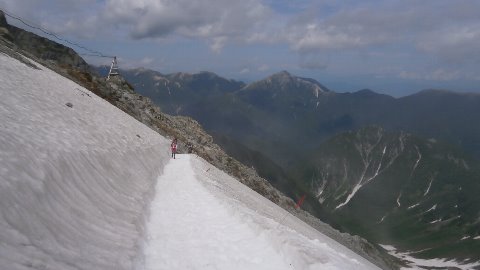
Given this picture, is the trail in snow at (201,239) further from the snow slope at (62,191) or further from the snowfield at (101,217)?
the snow slope at (62,191)

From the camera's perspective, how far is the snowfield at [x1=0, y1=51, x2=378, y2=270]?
947 cm

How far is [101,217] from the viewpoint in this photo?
42.5 ft

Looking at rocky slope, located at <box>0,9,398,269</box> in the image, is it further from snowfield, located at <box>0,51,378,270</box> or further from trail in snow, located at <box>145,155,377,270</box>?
trail in snow, located at <box>145,155,377,270</box>

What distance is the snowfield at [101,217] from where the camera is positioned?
31.1 ft

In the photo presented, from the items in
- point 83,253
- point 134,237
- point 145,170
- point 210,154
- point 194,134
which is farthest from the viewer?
point 194,134

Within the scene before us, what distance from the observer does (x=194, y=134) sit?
71125 mm

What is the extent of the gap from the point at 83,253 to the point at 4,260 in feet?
8.41

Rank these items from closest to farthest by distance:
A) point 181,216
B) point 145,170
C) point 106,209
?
1. point 106,209
2. point 181,216
3. point 145,170

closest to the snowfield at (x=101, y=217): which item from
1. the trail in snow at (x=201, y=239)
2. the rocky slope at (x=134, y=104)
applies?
the trail in snow at (x=201, y=239)

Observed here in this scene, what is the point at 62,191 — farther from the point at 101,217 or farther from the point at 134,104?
the point at 134,104

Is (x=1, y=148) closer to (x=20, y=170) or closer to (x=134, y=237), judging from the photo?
(x=20, y=170)

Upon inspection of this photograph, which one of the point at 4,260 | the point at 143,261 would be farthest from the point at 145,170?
the point at 4,260

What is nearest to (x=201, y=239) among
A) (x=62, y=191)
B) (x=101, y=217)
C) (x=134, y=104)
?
(x=101, y=217)

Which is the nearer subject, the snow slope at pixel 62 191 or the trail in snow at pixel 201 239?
the snow slope at pixel 62 191
